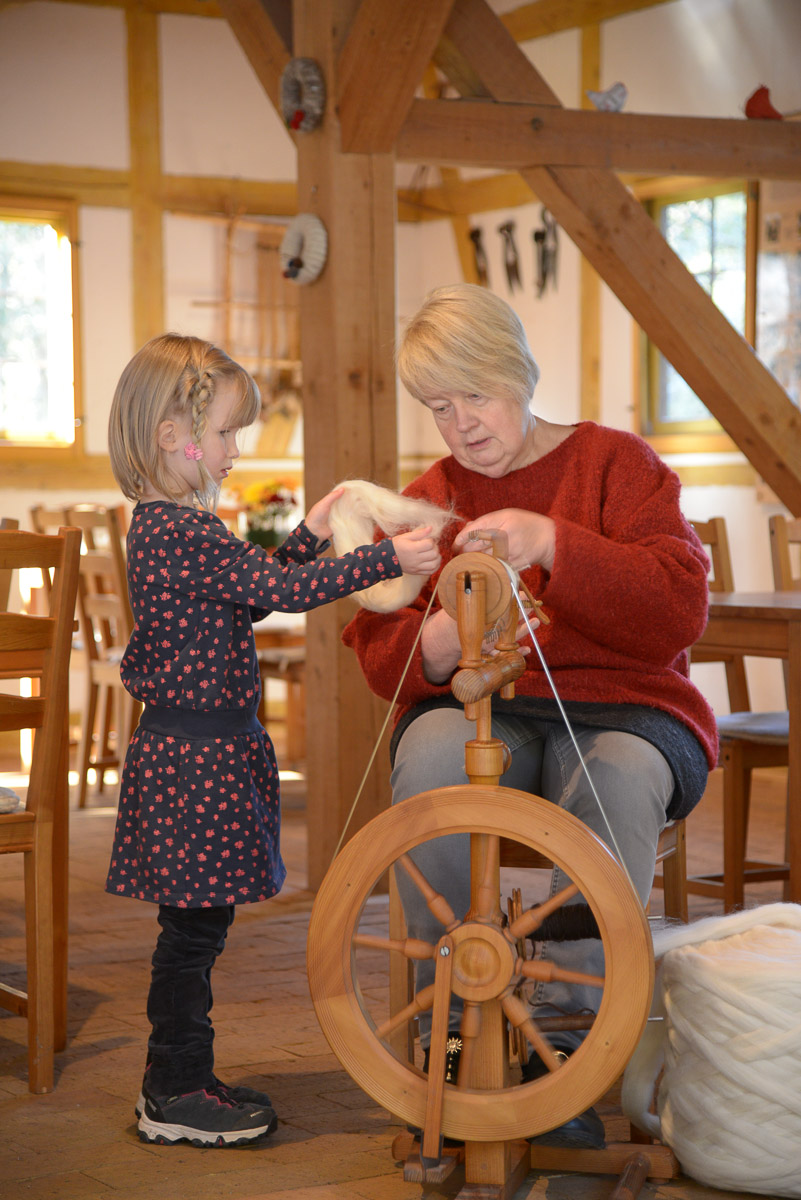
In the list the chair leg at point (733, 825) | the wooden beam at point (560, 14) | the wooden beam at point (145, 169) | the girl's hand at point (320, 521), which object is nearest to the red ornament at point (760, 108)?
the chair leg at point (733, 825)

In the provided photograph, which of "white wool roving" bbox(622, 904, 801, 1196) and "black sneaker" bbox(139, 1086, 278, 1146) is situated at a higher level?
"white wool roving" bbox(622, 904, 801, 1196)

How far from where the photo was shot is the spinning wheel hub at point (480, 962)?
1.67 metres

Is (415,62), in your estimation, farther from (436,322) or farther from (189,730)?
(189,730)

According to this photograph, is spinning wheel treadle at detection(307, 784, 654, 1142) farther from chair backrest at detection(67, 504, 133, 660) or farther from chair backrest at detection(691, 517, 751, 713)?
chair backrest at detection(67, 504, 133, 660)

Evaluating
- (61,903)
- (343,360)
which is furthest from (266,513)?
(61,903)

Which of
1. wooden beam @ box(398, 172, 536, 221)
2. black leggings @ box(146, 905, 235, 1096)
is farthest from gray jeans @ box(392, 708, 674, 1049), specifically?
wooden beam @ box(398, 172, 536, 221)

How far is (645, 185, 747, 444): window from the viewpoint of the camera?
5836 mm

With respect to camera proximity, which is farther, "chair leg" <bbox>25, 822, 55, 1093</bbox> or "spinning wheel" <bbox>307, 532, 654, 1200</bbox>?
"chair leg" <bbox>25, 822, 55, 1093</bbox>

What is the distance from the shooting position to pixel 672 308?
3.80m

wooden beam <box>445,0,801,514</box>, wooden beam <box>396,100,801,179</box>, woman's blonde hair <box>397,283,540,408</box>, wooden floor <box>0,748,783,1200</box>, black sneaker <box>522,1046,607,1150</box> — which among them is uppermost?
wooden beam <box>396,100,801,179</box>

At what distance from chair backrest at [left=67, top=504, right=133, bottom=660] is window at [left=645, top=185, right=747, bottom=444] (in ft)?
7.75

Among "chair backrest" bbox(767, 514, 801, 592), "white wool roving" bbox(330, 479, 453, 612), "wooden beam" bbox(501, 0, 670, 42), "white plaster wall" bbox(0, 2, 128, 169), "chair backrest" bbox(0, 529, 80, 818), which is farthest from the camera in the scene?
"white plaster wall" bbox(0, 2, 128, 169)

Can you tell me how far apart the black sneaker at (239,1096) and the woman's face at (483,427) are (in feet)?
3.26

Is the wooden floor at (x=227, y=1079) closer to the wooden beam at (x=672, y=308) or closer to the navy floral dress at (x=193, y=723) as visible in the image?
the navy floral dress at (x=193, y=723)
